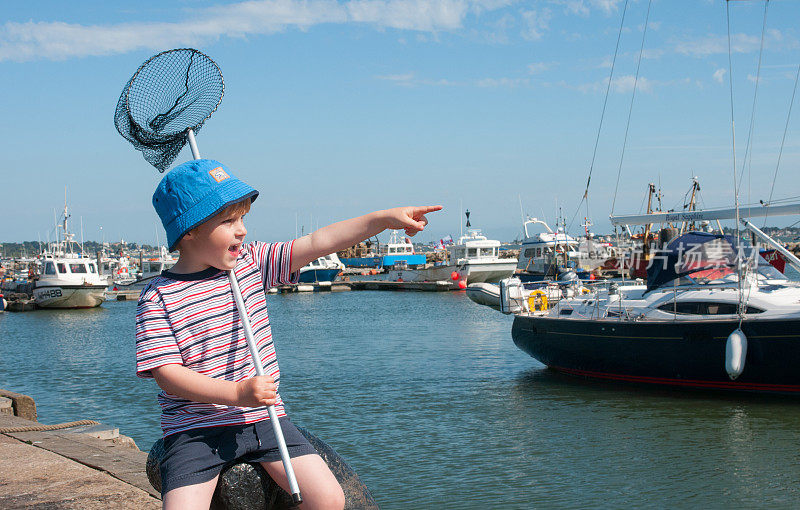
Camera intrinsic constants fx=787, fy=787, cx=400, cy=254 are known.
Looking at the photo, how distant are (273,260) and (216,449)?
781 mm

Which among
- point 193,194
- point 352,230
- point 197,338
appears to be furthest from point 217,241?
point 352,230

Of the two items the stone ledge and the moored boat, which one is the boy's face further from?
the moored boat

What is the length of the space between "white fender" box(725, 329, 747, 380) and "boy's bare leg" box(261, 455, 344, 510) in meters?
13.2

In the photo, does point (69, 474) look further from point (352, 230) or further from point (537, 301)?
point (537, 301)

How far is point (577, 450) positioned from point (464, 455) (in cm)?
180

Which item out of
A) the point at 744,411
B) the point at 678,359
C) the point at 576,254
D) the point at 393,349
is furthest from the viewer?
the point at 576,254

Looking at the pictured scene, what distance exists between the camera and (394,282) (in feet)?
244

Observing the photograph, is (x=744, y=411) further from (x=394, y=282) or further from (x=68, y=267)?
(x=394, y=282)

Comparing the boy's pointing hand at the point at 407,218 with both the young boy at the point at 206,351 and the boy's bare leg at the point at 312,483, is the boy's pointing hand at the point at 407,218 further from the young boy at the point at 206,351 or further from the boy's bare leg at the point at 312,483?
the boy's bare leg at the point at 312,483

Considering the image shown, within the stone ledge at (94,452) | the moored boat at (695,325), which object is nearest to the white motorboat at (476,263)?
the moored boat at (695,325)

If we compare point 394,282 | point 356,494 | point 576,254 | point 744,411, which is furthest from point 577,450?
point 394,282

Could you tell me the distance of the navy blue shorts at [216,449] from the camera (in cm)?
267

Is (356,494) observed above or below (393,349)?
above

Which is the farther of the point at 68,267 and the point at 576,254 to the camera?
the point at 576,254
